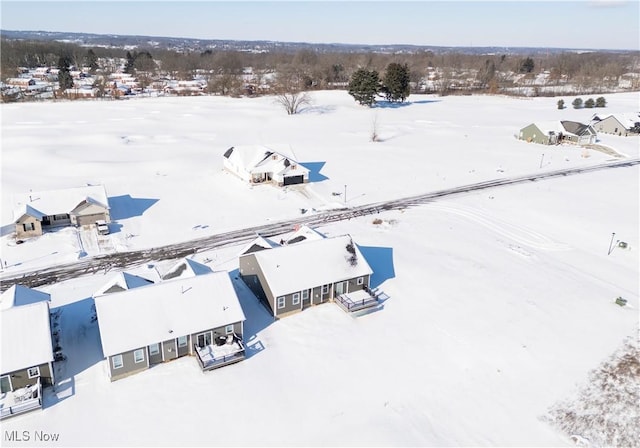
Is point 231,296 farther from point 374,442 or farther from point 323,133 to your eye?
point 323,133

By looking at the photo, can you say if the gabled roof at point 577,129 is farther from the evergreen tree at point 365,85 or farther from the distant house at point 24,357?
the distant house at point 24,357

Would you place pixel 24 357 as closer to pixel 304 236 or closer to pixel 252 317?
pixel 252 317

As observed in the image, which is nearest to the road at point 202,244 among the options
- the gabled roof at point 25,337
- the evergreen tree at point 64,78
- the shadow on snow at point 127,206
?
the shadow on snow at point 127,206

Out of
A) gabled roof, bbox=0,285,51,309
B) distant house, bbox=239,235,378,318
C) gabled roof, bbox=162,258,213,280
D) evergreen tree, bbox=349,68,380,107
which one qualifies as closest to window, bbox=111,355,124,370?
gabled roof, bbox=0,285,51,309

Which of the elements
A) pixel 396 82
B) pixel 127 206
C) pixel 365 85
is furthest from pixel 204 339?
pixel 396 82

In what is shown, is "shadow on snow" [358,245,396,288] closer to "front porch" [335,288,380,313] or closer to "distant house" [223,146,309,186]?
"front porch" [335,288,380,313]
